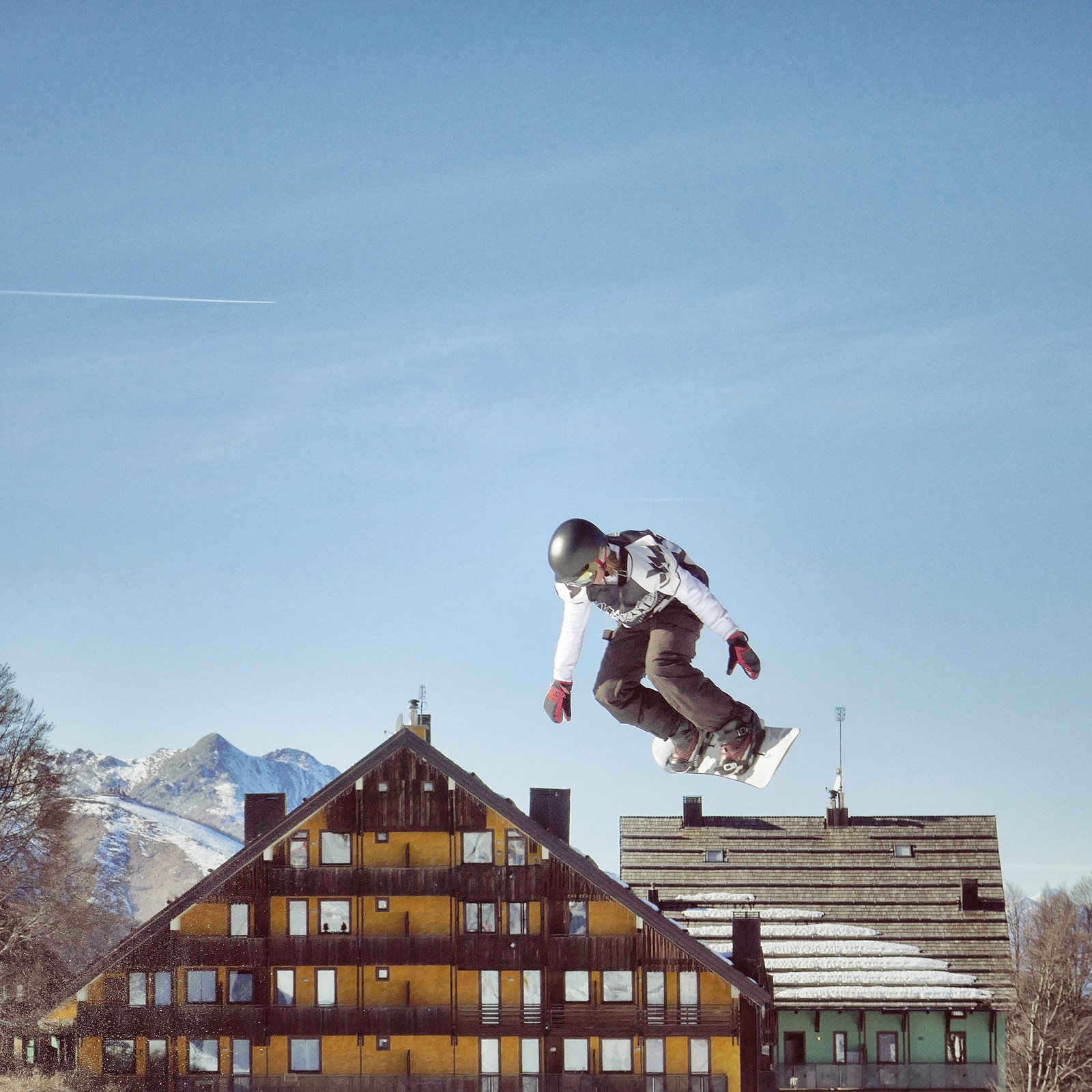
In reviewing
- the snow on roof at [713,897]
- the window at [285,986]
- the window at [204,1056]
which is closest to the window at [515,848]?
the window at [285,986]

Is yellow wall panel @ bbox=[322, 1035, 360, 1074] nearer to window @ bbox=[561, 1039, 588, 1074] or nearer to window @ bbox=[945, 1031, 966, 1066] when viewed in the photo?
window @ bbox=[561, 1039, 588, 1074]

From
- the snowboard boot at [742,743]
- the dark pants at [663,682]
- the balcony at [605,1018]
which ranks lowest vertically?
the balcony at [605,1018]

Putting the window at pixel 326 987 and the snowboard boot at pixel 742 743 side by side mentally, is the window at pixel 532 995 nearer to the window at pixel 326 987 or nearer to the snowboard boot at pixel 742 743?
the window at pixel 326 987

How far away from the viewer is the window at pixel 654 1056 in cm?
5369

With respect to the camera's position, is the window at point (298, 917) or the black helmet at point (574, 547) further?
the window at point (298, 917)

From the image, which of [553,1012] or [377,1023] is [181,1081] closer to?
[377,1023]

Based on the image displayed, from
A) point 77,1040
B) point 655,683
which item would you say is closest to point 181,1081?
point 77,1040

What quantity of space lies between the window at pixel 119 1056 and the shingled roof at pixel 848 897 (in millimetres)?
17506

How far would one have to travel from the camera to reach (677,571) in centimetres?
1016

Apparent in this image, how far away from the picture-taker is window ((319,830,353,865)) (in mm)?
54125

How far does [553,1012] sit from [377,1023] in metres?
5.10

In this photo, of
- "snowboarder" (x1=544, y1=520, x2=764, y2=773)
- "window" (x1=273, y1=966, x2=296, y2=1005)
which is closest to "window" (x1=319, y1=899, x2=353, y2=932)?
"window" (x1=273, y1=966, x2=296, y2=1005)

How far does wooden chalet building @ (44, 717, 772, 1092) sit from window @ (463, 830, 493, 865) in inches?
1.8

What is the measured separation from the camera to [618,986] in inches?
2131
